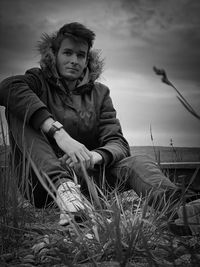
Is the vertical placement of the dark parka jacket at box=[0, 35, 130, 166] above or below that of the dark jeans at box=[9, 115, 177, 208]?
above

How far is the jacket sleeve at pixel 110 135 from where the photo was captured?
8.82 feet

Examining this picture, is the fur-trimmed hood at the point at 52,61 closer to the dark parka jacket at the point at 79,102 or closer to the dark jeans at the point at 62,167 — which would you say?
the dark parka jacket at the point at 79,102

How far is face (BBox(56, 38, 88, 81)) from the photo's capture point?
3.04m

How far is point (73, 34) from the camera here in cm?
311

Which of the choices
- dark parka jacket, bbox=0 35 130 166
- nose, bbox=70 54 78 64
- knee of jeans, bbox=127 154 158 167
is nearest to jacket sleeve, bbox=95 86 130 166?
dark parka jacket, bbox=0 35 130 166

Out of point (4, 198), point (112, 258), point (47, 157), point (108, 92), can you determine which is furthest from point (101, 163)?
point (112, 258)

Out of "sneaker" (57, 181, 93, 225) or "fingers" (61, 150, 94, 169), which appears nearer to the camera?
"sneaker" (57, 181, 93, 225)

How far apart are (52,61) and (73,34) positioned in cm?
29

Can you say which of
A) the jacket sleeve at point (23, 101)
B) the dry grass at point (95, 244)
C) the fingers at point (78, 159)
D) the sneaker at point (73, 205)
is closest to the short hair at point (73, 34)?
the jacket sleeve at point (23, 101)

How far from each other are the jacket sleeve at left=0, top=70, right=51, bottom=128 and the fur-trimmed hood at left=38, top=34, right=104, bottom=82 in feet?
0.71

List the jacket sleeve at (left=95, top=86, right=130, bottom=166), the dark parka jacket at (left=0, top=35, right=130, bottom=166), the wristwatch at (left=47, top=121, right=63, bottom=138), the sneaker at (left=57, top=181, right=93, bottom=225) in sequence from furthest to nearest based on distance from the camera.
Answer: the dark parka jacket at (left=0, top=35, right=130, bottom=166), the jacket sleeve at (left=95, top=86, right=130, bottom=166), the wristwatch at (left=47, top=121, right=63, bottom=138), the sneaker at (left=57, top=181, right=93, bottom=225)

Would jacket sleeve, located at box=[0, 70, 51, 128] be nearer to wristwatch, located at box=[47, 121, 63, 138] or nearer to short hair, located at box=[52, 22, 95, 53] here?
wristwatch, located at box=[47, 121, 63, 138]

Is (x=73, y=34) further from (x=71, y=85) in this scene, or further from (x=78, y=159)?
(x=78, y=159)

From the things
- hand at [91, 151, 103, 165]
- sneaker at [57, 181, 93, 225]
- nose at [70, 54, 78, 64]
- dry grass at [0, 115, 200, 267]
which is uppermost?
nose at [70, 54, 78, 64]
